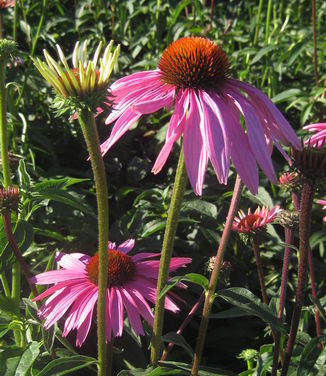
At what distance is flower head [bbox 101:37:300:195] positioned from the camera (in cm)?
78

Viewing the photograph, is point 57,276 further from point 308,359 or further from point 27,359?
point 308,359

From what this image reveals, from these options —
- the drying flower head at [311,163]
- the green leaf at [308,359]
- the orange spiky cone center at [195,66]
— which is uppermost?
the orange spiky cone center at [195,66]

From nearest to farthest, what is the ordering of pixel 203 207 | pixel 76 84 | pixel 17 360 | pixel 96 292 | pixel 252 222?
pixel 76 84
pixel 17 360
pixel 96 292
pixel 252 222
pixel 203 207

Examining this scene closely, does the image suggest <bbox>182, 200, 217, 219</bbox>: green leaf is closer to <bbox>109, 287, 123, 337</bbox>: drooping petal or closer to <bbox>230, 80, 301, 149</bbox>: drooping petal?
<bbox>109, 287, 123, 337</bbox>: drooping petal

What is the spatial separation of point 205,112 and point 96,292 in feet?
1.20

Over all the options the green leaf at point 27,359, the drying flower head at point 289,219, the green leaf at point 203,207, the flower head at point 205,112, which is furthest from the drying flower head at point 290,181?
the green leaf at point 27,359

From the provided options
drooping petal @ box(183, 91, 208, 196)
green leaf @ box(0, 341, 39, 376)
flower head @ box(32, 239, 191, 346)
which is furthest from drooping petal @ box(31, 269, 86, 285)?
drooping petal @ box(183, 91, 208, 196)

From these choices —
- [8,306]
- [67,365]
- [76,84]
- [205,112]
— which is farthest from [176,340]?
[76,84]

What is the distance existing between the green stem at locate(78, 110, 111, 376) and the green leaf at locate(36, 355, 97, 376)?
25 mm

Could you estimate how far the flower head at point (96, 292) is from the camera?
3.14ft

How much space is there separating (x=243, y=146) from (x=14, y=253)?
44 cm

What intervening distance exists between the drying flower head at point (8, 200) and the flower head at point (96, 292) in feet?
0.48

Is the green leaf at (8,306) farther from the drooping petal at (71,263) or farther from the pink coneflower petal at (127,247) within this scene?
the pink coneflower petal at (127,247)

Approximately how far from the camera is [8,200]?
3.06ft
